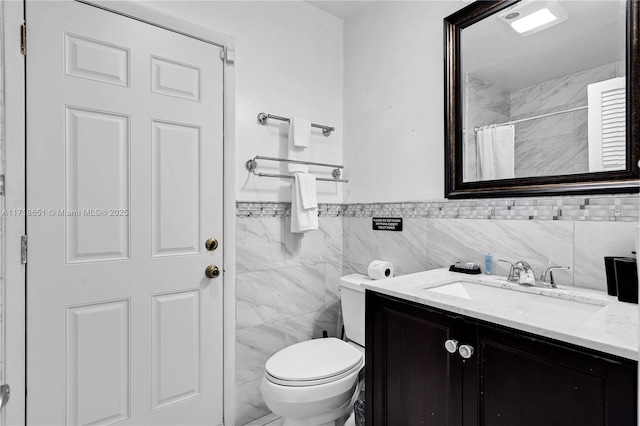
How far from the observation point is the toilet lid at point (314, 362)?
1.47m

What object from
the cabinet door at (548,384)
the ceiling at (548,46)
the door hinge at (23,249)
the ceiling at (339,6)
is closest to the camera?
the cabinet door at (548,384)

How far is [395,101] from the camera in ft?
6.40

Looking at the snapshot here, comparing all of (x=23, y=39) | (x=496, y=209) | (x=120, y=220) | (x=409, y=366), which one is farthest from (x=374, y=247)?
(x=23, y=39)

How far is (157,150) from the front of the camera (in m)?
1.61

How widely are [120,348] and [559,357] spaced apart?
1650 mm

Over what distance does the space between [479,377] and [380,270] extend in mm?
891

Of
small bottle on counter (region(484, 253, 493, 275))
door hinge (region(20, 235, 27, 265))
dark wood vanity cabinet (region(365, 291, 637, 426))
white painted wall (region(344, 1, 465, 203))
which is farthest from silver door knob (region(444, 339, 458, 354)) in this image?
door hinge (region(20, 235, 27, 265))

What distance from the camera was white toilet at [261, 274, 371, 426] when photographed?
1.43m

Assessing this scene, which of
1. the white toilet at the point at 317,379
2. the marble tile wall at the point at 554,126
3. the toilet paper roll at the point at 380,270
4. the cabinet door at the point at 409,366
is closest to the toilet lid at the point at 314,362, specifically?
the white toilet at the point at 317,379

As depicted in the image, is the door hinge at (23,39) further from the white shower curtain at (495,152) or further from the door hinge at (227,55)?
the white shower curtain at (495,152)

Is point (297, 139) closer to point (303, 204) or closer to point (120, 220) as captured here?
point (303, 204)

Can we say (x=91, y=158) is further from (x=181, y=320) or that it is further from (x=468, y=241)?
(x=468, y=241)

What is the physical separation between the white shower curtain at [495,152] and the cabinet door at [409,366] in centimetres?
76

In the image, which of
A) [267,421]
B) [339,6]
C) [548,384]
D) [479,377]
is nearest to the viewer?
[548,384]
